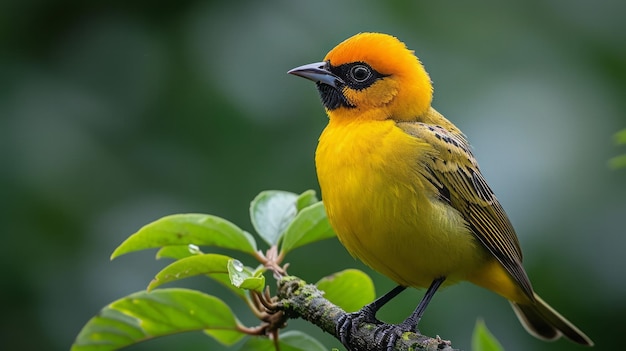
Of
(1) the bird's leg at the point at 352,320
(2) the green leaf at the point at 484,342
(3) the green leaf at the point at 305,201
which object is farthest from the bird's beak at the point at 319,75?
(2) the green leaf at the point at 484,342

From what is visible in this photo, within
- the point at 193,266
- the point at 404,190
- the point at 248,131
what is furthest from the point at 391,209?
the point at 248,131

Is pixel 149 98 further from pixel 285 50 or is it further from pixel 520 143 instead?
pixel 520 143

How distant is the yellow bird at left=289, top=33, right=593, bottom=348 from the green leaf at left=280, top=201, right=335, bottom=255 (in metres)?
0.19

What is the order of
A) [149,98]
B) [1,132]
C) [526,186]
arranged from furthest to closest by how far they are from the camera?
[149,98], [1,132], [526,186]

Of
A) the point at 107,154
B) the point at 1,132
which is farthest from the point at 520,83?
the point at 1,132

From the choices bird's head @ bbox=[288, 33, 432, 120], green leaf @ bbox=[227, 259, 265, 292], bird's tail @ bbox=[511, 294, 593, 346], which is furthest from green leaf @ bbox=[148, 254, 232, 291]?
bird's tail @ bbox=[511, 294, 593, 346]

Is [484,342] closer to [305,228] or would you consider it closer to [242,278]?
[242,278]

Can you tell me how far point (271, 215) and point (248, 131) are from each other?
182cm

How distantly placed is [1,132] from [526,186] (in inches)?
109

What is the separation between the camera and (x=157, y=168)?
5172mm

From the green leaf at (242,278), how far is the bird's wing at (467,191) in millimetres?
1047

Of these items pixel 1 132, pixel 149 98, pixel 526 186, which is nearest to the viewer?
pixel 526 186

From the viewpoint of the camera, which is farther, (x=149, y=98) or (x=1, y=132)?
(x=149, y=98)

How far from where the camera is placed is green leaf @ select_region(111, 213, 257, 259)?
2.95 meters
